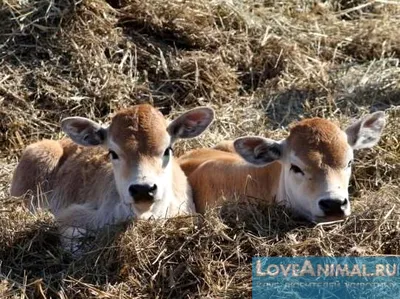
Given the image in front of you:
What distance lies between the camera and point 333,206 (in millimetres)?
8734

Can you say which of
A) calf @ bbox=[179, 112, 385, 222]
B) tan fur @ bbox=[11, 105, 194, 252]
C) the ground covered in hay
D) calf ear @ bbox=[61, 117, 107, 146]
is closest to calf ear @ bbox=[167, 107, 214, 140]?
tan fur @ bbox=[11, 105, 194, 252]

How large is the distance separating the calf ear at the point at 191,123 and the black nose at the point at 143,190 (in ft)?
2.85

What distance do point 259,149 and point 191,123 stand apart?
0.63m

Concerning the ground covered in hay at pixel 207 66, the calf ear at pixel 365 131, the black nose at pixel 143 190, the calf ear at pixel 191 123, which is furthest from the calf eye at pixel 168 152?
the calf ear at pixel 365 131

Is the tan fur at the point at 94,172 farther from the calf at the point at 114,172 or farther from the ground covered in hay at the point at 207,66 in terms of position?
the ground covered in hay at the point at 207,66

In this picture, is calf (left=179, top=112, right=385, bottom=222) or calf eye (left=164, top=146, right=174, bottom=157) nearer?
calf (left=179, top=112, right=385, bottom=222)

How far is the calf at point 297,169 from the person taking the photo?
29.2ft

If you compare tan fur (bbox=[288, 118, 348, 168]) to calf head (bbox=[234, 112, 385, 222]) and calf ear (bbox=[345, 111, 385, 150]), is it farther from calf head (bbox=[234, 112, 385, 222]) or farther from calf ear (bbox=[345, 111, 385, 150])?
calf ear (bbox=[345, 111, 385, 150])

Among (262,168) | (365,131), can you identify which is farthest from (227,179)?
(365,131)

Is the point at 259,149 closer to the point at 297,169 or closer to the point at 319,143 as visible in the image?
the point at 297,169

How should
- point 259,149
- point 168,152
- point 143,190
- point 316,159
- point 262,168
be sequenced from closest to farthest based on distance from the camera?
point 143,190, point 316,159, point 168,152, point 259,149, point 262,168

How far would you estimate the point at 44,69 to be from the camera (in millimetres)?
12570

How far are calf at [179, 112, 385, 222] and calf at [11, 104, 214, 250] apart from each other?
0.35 m

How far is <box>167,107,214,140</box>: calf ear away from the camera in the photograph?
965 centimetres
